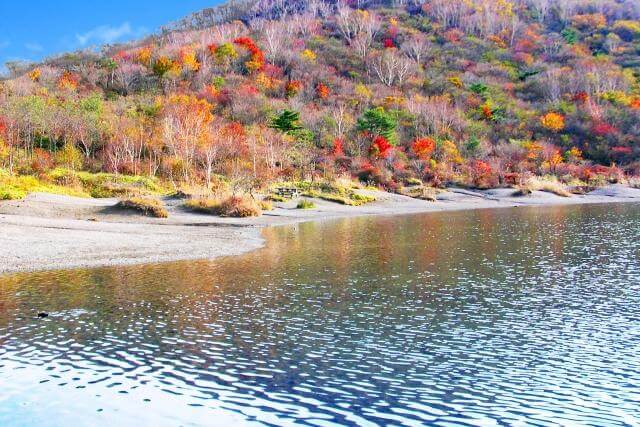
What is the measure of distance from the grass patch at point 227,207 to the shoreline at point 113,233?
0.77 metres

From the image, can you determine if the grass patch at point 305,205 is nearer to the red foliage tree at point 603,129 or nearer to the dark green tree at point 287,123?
the dark green tree at point 287,123

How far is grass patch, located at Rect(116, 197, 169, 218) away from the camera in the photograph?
33.0 meters

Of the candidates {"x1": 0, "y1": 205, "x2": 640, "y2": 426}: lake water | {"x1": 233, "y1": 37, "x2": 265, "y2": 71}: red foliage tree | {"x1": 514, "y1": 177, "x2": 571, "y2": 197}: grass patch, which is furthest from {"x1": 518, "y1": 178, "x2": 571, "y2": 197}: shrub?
{"x1": 233, "y1": 37, "x2": 265, "y2": 71}: red foliage tree

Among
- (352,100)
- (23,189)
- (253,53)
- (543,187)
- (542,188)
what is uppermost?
(253,53)

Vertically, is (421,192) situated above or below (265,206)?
above

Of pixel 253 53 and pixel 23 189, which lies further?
pixel 253 53

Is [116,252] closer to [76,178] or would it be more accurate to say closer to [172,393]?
[172,393]

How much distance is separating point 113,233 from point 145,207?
7517 millimetres

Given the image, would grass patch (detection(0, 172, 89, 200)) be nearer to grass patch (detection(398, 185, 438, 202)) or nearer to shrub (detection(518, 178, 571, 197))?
grass patch (detection(398, 185, 438, 202))

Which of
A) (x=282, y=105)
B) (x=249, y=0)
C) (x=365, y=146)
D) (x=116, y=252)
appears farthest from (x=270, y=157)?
(x=249, y=0)

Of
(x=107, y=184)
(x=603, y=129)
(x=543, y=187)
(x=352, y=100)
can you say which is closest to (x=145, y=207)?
(x=107, y=184)

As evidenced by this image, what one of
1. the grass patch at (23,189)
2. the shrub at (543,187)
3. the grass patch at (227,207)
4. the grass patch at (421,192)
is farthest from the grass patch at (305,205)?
the shrub at (543,187)

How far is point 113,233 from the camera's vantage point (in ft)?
84.7

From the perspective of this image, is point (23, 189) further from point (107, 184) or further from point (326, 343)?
point (326, 343)
